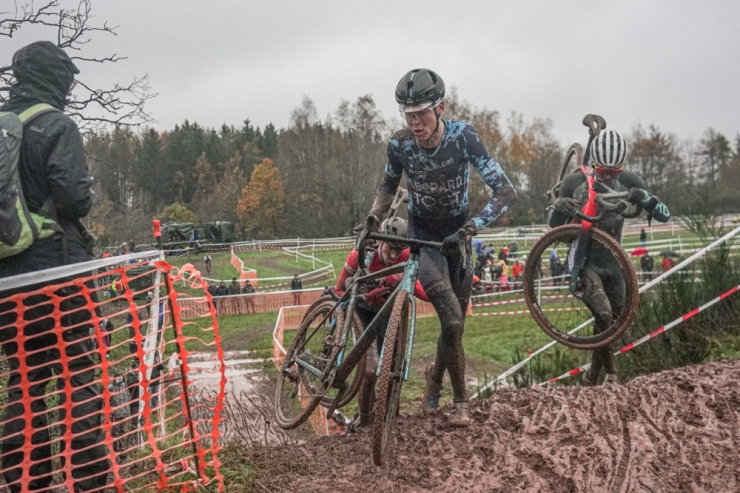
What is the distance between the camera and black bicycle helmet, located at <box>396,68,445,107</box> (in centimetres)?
437

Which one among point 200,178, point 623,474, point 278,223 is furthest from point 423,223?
point 200,178

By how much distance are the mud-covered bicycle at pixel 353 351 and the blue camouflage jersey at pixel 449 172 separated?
1.68 ft

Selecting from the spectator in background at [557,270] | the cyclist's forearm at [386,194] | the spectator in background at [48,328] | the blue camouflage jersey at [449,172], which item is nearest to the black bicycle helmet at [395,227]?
the cyclist's forearm at [386,194]

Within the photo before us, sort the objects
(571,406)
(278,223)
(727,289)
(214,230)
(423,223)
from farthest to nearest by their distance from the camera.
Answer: (278,223)
(214,230)
(727,289)
(423,223)
(571,406)

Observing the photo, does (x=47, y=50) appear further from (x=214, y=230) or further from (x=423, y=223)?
(x=214, y=230)

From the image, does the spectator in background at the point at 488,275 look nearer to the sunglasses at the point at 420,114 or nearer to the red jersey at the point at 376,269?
the red jersey at the point at 376,269

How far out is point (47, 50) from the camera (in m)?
3.54

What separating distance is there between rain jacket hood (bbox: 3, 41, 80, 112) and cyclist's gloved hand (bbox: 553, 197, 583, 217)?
403 centimetres

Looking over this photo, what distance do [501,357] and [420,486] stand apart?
11.1 m

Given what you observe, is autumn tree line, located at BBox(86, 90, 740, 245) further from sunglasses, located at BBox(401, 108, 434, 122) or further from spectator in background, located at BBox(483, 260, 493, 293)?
sunglasses, located at BBox(401, 108, 434, 122)

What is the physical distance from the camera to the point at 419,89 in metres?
4.37

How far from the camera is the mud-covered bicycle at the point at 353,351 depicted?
155 inches

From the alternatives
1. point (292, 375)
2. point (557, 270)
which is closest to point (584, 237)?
point (292, 375)

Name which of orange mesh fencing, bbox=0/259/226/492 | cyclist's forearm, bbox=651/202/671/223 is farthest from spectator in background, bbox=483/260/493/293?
orange mesh fencing, bbox=0/259/226/492
